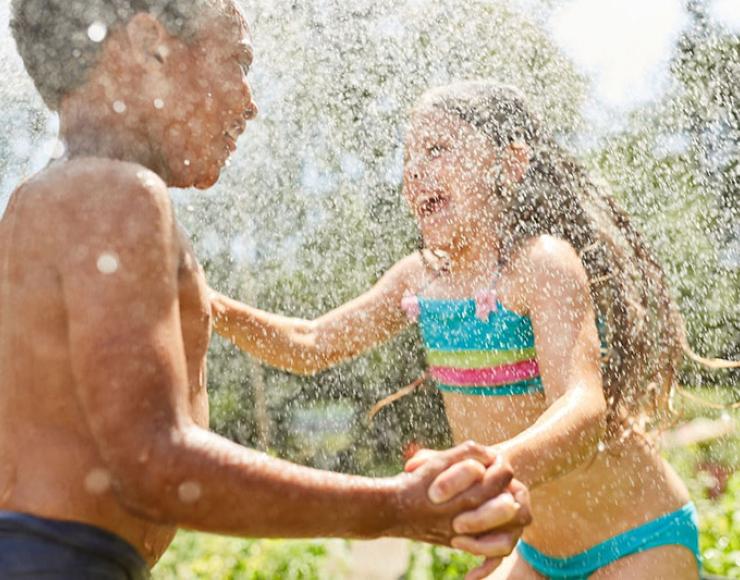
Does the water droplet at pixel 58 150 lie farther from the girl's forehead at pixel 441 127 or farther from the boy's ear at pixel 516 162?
the boy's ear at pixel 516 162

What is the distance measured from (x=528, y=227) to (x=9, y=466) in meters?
1.77

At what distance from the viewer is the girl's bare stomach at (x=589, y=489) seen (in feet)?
9.42

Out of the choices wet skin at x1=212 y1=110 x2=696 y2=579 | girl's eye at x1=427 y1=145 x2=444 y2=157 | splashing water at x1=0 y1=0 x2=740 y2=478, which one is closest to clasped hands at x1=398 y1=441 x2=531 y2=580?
wet skin at x1=212 y1=110 x2=696 y2=579

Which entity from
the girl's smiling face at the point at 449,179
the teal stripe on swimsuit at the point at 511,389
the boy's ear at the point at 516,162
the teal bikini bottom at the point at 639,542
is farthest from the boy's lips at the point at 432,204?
the teal bikini bottom at the point at 639,542

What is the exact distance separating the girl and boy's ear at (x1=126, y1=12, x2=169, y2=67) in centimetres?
108

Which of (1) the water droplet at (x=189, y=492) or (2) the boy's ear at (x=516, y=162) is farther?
(2) the boy's ear at (x=516, y=162)

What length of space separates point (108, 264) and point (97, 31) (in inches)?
24.0

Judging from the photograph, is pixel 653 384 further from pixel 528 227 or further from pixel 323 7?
pixel 323 7

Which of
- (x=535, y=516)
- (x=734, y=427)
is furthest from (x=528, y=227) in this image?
(x=734, y=427)

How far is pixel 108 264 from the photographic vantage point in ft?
5.34

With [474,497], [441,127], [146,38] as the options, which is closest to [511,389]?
[441,127]

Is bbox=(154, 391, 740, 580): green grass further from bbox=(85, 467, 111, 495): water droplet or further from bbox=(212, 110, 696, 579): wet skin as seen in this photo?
bbox=(85, 467, 111, 495): water droplet

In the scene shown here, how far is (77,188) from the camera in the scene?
1719mm

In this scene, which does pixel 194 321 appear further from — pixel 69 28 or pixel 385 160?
pixel 385 160
